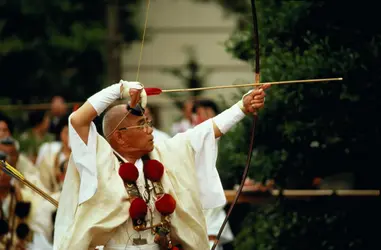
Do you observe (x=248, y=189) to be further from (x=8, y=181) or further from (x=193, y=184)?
(x=193, y=184)

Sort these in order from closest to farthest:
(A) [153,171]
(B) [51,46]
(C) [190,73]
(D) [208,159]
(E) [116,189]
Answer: (E) [116,189], (A) [153,171], (D) [208,159], (B) [51,46], (C) [190,73]

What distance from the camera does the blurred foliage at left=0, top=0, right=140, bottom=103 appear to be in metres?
20.6

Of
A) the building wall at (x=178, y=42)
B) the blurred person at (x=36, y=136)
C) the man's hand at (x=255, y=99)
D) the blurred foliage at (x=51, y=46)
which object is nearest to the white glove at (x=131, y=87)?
the man's hand at (x=255, y=99)

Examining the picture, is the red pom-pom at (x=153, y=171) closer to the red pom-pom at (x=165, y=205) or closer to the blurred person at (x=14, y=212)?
the red pom-pom at (x=165, y=205)

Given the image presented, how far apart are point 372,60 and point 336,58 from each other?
0.28 meters

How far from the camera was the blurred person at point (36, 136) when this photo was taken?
53.8 feet

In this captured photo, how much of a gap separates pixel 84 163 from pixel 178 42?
1558 cm

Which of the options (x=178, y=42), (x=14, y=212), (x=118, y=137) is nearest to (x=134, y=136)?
(x=118, y=137)

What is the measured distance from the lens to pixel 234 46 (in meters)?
10.5

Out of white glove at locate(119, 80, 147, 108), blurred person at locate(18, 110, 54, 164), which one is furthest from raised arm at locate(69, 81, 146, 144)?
blurred person at locate(18, 110, 54, 164)

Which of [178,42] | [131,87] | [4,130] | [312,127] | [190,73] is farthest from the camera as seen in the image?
[178,42]

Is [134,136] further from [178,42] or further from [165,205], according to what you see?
[178,42]

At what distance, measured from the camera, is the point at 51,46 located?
2073cm

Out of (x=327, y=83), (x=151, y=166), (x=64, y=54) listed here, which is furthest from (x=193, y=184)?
(x=64, y=54)
